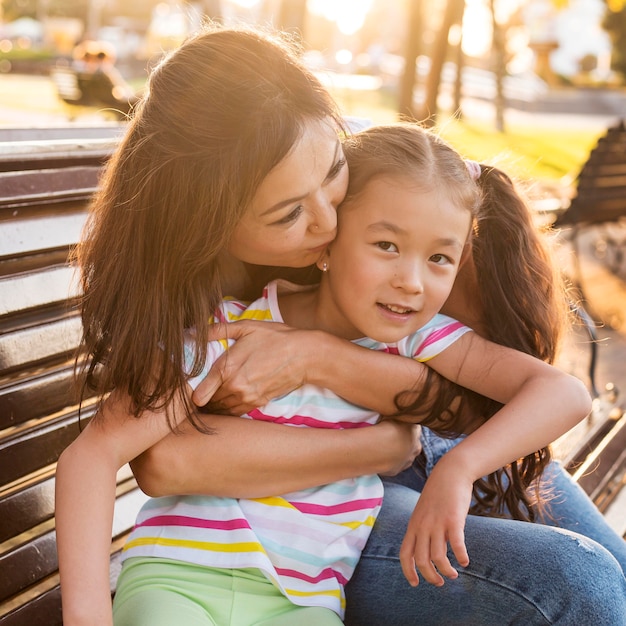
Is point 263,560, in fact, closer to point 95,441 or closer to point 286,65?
point 95,441

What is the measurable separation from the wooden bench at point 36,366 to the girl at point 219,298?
0.29 m

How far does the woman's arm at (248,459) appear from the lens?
5.00ft

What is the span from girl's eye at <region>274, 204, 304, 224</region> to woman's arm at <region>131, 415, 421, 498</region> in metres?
0.39

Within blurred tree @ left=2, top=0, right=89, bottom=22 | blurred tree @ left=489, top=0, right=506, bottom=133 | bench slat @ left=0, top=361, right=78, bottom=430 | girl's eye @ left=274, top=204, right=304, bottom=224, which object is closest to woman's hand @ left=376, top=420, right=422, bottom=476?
girl's eye @ left=274, top=204, right=304, bottom=224

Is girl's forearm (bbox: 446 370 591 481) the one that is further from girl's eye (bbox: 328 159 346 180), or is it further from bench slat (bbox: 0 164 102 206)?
bench slat (bbox: 0 164 102 206)

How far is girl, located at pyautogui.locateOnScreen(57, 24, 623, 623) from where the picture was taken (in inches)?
56.7

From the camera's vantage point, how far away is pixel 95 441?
4.66ft

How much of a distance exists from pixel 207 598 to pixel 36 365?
27.2 inches

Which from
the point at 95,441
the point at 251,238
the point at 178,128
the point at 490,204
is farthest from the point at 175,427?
the point at 490,204

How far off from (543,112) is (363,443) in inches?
947

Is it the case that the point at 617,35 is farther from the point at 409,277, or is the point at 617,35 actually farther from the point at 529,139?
the point at 409,277

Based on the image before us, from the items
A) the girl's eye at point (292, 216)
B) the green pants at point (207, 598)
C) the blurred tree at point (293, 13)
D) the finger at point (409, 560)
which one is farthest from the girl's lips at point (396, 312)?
the blurred tree at point (293, 13)

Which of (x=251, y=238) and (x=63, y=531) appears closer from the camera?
(x=63, y=531)

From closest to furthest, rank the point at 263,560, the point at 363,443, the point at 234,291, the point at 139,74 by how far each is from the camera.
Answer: the point at 263,560 → the point at 363,443 → the point at 234,291 → the point at 139,74
